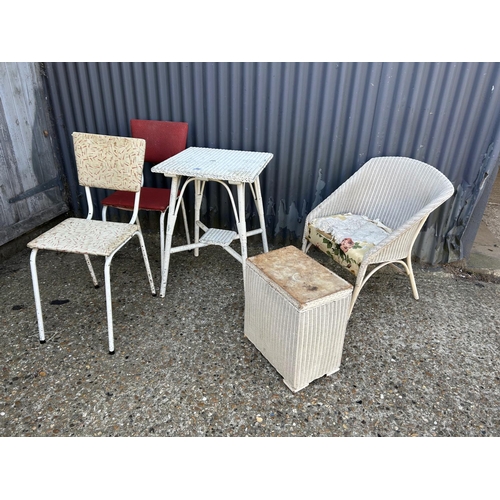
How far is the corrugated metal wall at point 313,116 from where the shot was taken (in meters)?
2.46

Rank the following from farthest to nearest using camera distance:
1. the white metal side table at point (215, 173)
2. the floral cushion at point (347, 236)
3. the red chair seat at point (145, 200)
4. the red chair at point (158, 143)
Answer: the red chair at point (158, 143), the red chair seat at point (145, 200), the floral cushion at point (347, 236), the white metal side table at point (215, 173)

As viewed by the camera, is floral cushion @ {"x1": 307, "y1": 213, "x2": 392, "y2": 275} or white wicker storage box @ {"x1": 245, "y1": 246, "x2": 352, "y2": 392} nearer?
white wicker storage box @ {"x1": 245, "y1": 246, "x2": 352, "y2": 392}

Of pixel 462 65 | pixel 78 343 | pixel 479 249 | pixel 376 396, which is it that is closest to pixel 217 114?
pixel 462 65

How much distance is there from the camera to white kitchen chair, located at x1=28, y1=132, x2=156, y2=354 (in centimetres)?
195

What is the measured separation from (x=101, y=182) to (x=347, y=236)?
153 centimetres

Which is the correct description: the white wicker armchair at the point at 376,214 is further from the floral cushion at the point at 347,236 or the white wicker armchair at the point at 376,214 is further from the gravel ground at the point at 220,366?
the gravel ground at the point at 220,366

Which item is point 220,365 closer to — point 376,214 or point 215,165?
point 215,165

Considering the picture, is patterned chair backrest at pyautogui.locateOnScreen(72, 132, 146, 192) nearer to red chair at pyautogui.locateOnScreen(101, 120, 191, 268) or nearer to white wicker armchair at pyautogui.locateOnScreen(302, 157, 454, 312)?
red chair at pyautogui.locateOnScreen(101, 120, 191, 268)

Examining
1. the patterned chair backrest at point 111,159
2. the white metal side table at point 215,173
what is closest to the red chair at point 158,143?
the white metal side table at point 215,173

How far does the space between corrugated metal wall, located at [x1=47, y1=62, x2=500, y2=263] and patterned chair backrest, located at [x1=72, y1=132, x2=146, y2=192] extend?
822 millimetres

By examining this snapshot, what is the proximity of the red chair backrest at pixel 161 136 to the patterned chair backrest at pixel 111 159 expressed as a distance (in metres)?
0.47

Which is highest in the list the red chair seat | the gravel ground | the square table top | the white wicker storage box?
the square table top

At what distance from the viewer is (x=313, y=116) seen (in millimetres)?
2678

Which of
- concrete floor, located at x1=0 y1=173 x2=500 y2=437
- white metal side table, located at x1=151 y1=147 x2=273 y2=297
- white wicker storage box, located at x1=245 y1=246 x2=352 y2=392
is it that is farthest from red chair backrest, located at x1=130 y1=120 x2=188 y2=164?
white wicker storage box, located at x1=245 y1=246 x2=352 y2=392
